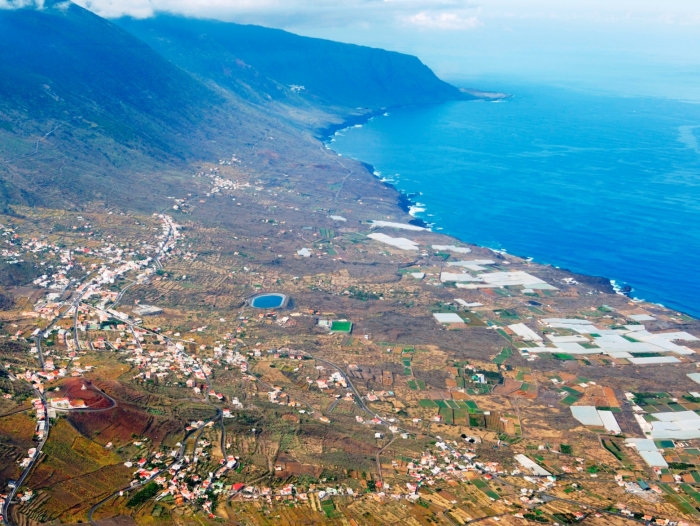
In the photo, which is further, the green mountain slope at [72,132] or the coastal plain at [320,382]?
the green mountain slope at [72,132]

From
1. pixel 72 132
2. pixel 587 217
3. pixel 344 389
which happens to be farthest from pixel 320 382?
pixel 72 132

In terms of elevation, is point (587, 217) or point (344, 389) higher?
point (587, 217)

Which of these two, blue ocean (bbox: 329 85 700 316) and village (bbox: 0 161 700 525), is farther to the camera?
blue ocean (bbox: 329 85 700 316)

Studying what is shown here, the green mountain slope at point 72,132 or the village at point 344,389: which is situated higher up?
the green mountain slope at point 72,132

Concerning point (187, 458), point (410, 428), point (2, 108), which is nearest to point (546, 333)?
point (410, 428)

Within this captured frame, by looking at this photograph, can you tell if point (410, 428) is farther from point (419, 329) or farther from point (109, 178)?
point (109, 178)

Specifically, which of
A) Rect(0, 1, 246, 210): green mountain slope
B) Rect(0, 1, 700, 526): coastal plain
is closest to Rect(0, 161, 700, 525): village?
Rect(0, 1, 700, 526): coastal plain

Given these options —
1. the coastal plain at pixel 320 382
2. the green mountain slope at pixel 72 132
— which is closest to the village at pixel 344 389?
the coastal plain at pixel 320 382

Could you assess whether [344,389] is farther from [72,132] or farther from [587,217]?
[72,132]

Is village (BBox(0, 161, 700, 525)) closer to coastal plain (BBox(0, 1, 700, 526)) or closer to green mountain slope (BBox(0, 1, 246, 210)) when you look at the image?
coastal plain (BBox(0, 1, 700, 526))

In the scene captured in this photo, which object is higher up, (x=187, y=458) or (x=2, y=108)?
(x=2, y=108)

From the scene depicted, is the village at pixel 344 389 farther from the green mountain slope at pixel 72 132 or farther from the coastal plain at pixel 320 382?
the green mountain slope at pixel 72 132
